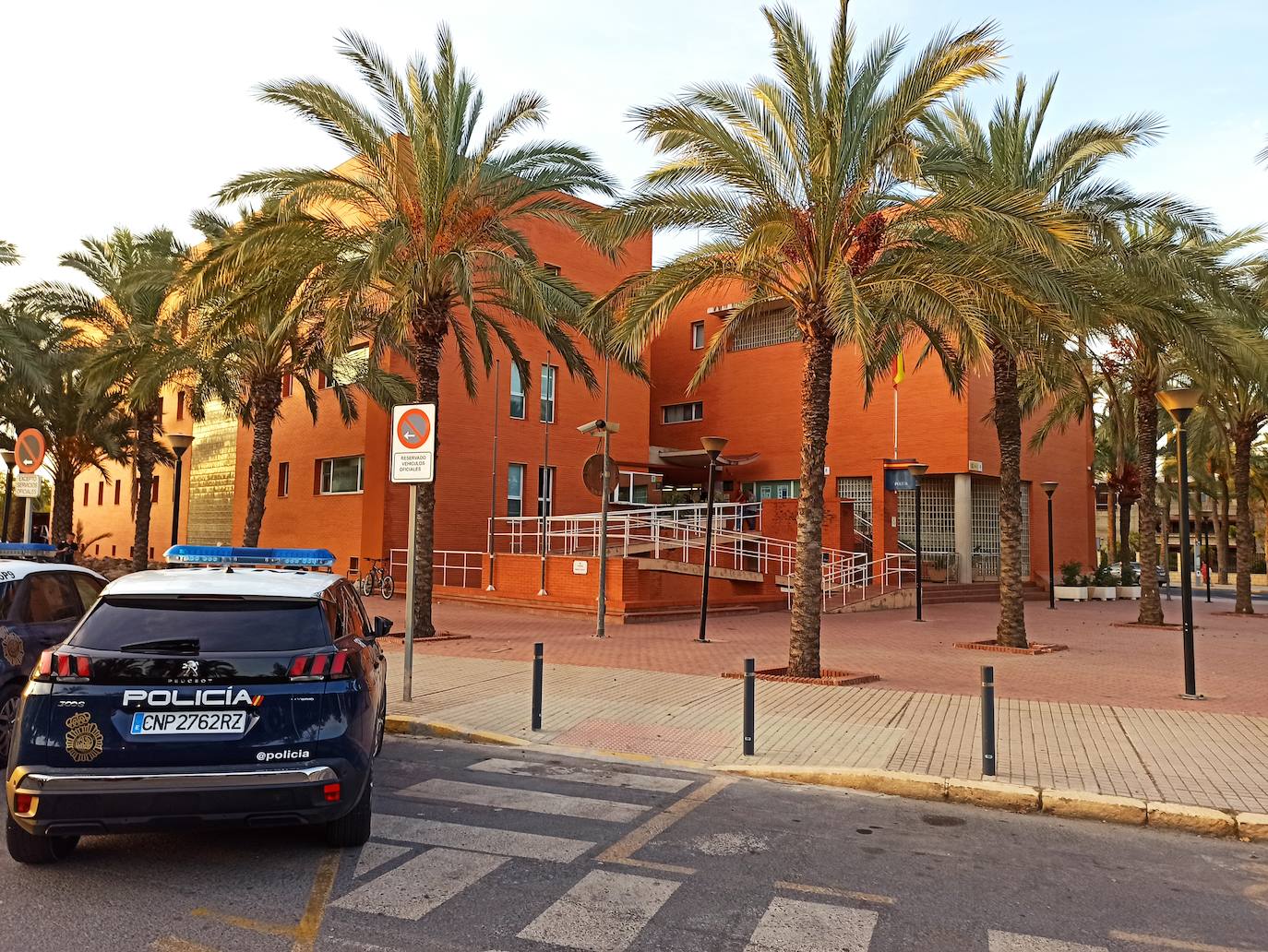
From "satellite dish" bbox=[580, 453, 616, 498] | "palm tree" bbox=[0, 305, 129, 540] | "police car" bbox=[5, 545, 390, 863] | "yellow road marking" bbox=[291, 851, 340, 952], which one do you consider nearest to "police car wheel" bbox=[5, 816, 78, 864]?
"police car" bbox=[5, 545, 390, 863]

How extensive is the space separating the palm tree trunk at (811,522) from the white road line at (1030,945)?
7.87 metres

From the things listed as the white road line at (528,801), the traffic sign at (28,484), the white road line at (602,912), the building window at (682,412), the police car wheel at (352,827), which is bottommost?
the white road line at (528,801)

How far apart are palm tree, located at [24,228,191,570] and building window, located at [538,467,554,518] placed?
443 inches

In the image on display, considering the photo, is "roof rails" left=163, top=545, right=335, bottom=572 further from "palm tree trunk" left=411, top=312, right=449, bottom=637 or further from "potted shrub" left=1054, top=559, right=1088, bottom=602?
"potted shrub" left=1054, top=559, right=1088, bottom=602

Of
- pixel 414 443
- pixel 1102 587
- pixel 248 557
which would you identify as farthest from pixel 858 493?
pixel 248 557

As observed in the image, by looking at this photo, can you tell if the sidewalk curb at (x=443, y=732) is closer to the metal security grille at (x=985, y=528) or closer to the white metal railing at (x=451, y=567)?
the white metal railing at (x=451, y=567)

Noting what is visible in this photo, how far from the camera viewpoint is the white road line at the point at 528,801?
619 cm

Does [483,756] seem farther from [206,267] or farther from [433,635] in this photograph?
[206,267]

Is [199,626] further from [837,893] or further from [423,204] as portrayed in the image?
[423,204]

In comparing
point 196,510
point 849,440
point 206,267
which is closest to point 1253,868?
point 206,267

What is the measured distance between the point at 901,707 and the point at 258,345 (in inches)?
618

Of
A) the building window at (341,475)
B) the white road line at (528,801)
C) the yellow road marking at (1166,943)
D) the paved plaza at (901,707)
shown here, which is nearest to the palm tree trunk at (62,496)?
the building window at (341,475)

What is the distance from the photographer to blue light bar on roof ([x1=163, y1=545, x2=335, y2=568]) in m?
6.16

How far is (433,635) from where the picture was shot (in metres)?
16.2
